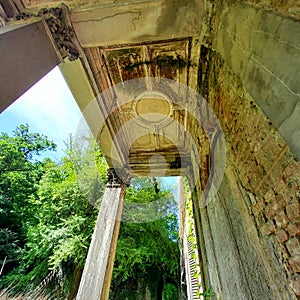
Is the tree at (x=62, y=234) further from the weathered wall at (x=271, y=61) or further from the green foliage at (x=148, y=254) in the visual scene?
the weathered wall at (x=271, y=61)

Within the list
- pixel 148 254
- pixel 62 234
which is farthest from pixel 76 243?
pixel 148 254

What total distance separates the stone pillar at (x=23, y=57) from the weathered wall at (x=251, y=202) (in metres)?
1.70

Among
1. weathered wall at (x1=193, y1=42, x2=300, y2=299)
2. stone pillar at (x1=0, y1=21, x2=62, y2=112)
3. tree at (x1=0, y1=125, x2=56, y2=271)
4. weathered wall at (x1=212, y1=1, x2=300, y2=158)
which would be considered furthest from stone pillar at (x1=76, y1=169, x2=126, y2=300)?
tree at (x1=0, y1=125, x2=56, y2=271)

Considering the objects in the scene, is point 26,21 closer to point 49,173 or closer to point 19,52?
point 19,52

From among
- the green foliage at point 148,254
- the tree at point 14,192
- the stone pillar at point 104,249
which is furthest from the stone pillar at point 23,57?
the tree at point 14,192

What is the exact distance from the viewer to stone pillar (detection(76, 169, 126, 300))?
280 cm

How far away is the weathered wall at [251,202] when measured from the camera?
911 millimetres

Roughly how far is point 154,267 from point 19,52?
9199mm

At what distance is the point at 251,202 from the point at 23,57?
2.09m

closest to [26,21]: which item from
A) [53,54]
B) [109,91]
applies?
[53,54]

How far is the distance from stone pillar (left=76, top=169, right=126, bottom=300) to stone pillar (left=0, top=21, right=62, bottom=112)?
267cm

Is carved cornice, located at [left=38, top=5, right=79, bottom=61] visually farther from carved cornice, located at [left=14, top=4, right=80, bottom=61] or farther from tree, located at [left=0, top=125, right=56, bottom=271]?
tree, located at [left=0, top=125, right=56, bottom=271]

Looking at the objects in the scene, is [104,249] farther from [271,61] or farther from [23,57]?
[271,61]

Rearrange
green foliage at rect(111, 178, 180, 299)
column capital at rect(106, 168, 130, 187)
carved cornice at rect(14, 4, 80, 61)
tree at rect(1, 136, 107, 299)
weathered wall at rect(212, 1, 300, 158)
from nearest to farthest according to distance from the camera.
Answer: weathered wall at rect(212, 1, 300, 158), carved cornice at rect(14, 4, 80, 61), column capital at rect(106, 168, 130, 187), tree at rect(1, 136, 107, 299), green foliage at rect(111, 178, 180, 299)
